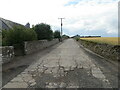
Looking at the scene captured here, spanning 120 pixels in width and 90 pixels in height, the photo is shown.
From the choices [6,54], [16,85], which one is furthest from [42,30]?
[16,85]

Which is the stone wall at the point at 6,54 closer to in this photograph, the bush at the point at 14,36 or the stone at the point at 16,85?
the bush at the point at 14,36

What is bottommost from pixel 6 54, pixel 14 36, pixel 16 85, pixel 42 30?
pixel 16 85

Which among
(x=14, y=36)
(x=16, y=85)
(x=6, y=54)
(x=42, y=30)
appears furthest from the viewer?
(x=42, y=30)

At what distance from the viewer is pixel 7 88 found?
447 cm

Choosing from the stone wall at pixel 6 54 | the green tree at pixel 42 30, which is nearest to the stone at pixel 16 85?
the stone wall at pixel 6 54

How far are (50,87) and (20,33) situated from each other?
8.76 meters

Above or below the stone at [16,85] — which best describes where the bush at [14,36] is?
above

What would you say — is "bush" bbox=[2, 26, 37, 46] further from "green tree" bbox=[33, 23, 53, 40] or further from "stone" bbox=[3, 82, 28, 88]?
"green tree" bbox=[33, 23, 53, 40]

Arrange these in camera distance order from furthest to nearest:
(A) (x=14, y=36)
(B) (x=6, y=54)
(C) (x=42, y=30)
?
(C) (x=42, y=30) < (A) (x=14, y=36) < (B) (x=6, y=54)

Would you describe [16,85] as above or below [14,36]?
below

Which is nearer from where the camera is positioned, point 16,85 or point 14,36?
point 16,85

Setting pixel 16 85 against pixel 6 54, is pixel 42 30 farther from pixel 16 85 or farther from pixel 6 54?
pixel 16 85

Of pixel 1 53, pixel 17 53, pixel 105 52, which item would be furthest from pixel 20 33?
A: pixel 105 52

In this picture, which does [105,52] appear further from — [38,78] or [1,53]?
[1,53]
